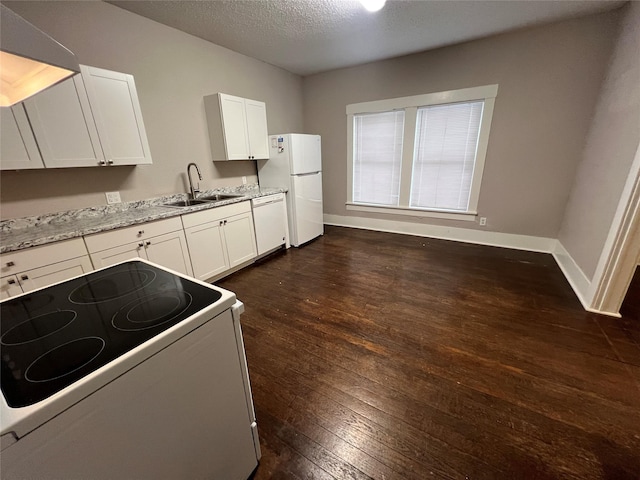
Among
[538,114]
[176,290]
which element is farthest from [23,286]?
[538,114]

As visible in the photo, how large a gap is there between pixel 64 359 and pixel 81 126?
6.79 feet

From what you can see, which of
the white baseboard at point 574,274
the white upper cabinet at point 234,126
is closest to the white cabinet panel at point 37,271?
the white upper cabinet at point 234,126

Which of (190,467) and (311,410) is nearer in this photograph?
(190,467)

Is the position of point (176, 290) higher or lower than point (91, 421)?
higher

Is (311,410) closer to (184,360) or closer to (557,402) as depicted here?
(184,360)

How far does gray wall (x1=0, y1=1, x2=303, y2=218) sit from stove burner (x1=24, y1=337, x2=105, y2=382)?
2.05 m

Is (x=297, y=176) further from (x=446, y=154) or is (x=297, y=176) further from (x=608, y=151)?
(x=608, y=151)

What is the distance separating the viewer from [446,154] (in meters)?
3.75

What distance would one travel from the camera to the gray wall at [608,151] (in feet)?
6.95

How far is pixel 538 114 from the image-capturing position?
3125 millimetres

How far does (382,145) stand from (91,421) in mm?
4383

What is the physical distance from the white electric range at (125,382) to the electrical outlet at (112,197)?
164 centimetres

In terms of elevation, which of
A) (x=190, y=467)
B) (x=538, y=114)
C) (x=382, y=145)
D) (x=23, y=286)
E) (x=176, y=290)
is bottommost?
(x=190, y=467)

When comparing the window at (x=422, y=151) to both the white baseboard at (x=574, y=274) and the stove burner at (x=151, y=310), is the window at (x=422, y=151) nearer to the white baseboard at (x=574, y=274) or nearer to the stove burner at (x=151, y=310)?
the white baseboard at (x=574, y=274)
